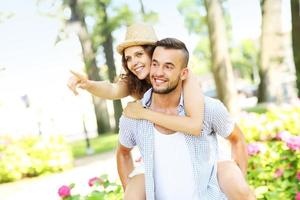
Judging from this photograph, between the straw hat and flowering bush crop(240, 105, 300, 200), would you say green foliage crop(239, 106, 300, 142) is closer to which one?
flowering bush crop(240, 105, 300, 200)

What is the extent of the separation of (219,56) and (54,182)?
25.4 feet

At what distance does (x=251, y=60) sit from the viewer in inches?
2552

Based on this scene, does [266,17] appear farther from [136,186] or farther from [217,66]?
[136,186]

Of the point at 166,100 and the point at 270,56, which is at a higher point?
the point at 166,100

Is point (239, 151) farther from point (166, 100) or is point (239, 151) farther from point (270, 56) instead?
point (270, 56)

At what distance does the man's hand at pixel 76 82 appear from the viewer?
2729 millimetres

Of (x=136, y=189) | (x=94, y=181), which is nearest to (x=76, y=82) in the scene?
(x=136, y=189)

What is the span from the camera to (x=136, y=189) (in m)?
2.90

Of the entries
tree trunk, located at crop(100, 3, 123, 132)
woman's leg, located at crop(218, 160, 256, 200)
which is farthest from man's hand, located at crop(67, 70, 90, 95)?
tree trunk, located at crop(100, 3, 123, 132)

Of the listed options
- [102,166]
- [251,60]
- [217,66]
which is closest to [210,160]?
[102,166]

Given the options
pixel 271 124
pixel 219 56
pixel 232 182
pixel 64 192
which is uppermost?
pixel 232 182

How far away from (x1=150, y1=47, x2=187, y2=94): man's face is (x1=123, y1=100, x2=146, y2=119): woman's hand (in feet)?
0.57

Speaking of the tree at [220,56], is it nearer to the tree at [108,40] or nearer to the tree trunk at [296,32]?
the tree trunk at [296,32]

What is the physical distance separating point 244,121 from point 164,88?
7.40 metres
